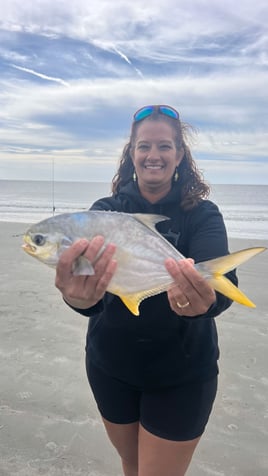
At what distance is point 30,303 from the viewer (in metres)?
6.91

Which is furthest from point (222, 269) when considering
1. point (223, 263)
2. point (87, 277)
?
point (87, 277)

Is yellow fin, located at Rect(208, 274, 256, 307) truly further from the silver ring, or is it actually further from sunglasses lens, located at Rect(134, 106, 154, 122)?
sunglasses lens, located at Rect(134, 106, 154, 122)

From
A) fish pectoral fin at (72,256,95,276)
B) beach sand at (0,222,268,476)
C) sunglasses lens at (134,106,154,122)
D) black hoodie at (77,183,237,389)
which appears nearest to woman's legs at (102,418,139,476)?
black hoodie at (77,183,237,389)

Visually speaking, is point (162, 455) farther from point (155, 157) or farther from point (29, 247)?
point (155, 157)

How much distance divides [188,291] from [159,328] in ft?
1.30

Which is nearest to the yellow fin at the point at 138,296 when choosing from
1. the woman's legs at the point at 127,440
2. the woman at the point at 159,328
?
the woman at the point at 159,328

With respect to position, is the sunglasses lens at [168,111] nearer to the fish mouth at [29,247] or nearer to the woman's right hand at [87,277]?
the woman's right hand at [87,277]

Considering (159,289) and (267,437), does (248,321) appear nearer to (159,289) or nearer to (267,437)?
(267,437)

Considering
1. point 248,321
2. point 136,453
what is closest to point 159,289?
point 136,453

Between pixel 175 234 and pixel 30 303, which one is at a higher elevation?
pixel 175 234

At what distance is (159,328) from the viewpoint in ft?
7.45

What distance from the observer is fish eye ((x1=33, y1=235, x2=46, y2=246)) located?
2.19m

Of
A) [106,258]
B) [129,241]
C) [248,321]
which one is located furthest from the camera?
[248,321]

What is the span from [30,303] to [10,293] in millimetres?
713
